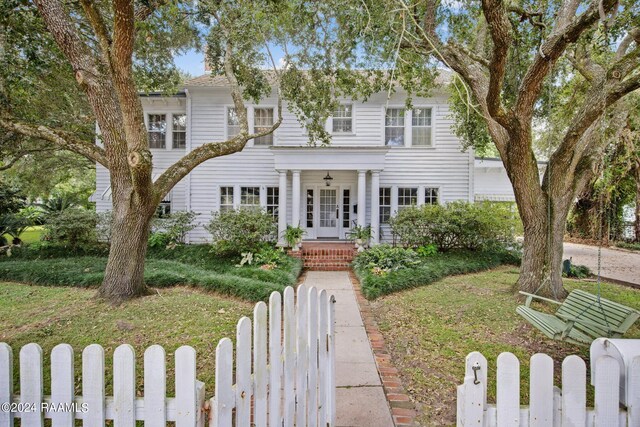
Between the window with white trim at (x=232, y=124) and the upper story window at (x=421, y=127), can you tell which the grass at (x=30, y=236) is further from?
the upper story window at (x=421, y=127)

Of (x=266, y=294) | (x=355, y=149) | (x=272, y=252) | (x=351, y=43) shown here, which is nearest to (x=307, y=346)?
(x=266, y=294)

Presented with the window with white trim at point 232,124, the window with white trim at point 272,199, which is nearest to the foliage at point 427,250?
the window with white trim at point 272,199

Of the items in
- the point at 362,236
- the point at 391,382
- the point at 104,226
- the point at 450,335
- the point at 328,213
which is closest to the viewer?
the point at 391,382

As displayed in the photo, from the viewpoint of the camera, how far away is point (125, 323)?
14.8 feet

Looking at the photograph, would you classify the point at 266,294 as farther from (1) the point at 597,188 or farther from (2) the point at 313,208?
(1) the point at 597,188

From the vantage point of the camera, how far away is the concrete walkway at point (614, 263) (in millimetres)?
8961

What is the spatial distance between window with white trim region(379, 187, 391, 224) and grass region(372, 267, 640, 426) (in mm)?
5592

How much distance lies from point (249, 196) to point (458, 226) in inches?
311

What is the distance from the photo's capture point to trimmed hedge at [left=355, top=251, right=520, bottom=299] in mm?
6863

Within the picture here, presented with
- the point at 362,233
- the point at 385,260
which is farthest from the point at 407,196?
the point at 385,260

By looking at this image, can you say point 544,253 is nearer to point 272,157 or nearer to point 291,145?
point 291,145

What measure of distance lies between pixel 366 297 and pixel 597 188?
15.0 m

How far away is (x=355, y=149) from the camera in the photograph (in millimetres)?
10938

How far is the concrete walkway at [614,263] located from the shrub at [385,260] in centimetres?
564
